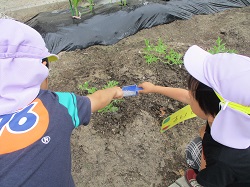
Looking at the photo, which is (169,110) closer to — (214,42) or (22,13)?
(214,42)

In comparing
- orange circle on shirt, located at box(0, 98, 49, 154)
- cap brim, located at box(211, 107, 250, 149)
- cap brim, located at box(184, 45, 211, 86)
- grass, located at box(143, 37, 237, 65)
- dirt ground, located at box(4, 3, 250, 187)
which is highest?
cap brim, located at box(184, 45, 211, 86)

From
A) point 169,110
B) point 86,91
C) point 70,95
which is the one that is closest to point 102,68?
point 86,91

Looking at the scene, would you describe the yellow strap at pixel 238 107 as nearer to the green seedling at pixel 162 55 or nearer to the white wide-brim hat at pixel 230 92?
the white wide-brim hat at pixel 230 92

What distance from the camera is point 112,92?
1.44 m

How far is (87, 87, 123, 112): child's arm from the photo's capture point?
1.28 m

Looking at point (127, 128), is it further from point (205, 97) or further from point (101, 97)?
point (205, 97)

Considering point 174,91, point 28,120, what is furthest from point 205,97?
point 28,120

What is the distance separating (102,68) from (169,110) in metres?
0.73

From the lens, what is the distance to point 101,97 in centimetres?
134

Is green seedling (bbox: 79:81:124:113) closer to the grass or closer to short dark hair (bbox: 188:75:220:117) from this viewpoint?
the grass

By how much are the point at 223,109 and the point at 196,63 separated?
0.24 m

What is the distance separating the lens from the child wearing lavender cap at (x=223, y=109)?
0.95 metres

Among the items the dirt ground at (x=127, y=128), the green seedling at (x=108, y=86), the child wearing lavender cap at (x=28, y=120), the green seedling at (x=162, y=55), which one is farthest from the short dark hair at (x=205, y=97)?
the green seedling at (x=162, y=55)

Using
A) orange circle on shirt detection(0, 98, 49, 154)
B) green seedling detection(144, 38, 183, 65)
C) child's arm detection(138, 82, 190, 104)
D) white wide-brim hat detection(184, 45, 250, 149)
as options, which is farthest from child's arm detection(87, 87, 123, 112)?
green seedling detection(144, 38, 183, 65)
